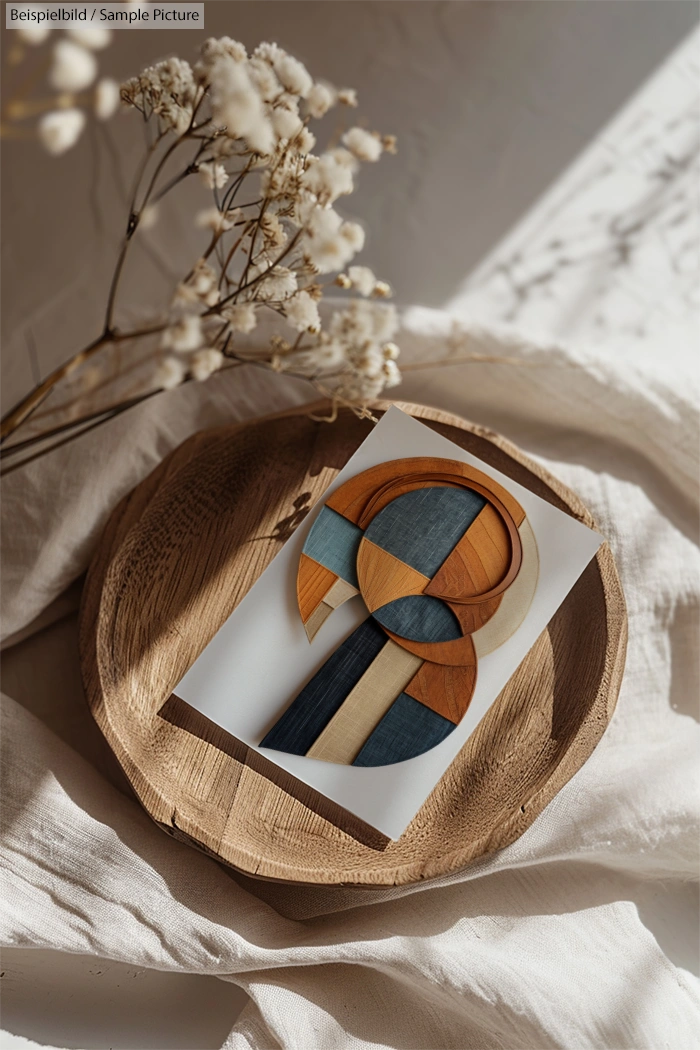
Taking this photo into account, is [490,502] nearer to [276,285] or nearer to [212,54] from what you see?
[276,285]

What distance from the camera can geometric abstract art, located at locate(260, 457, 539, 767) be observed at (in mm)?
719

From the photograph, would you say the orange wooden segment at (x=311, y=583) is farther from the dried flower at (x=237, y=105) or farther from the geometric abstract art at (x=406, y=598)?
the dried flower at (x=237, y=105)

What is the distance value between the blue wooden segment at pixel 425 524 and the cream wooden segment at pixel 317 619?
4cm

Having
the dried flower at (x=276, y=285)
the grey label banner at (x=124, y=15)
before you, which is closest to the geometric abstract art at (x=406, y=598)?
the dried flower at (x=276, y=285)

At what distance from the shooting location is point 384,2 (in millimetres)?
1127

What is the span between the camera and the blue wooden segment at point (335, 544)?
758 millimetres

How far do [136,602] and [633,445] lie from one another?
54 cm

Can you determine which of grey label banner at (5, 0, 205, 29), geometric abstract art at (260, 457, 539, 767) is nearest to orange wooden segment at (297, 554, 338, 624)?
geometric abstract art at (260, 457, 539, 767)

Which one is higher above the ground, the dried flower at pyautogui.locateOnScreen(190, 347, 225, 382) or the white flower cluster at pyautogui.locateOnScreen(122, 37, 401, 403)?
the white flower cluster at pyautogui.locateOnScreen(122, 37, 401, 403)

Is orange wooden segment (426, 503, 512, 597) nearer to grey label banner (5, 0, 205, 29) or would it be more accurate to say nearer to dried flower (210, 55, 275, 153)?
dried flower (210, 55, 275, 153)

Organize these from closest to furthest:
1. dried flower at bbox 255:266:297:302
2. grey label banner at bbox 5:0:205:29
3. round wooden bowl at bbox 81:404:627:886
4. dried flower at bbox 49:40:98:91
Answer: dried flower at bbox 49:40:98:91 < dried flower at bbox 255:266:297:302 < round wooden bowl at bbox 81:404:627:886 < grey label banner at bbox 5:0:205:29

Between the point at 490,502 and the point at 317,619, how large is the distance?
0.19 meters

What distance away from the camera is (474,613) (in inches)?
29.3

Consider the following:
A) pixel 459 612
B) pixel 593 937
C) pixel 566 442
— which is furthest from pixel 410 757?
pixel 566 442
